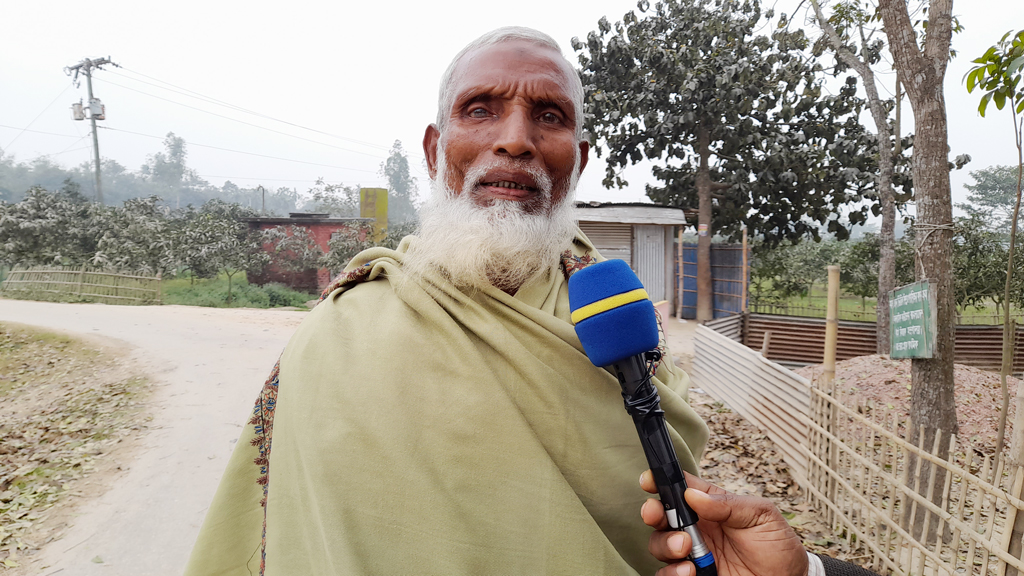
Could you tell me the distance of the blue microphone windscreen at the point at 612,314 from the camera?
43.6 inches

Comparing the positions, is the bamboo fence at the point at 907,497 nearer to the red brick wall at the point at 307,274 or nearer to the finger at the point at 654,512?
the finger at the point at 654,512

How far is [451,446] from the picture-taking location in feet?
4.14

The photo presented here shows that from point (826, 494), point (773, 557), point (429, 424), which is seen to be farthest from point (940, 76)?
point (429, 424)

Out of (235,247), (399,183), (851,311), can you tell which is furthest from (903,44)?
(399,183)

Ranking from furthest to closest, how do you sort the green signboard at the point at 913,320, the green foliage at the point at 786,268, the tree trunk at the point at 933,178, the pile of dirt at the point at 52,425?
1. the green foliage at the point at 786,268
2. the pile of dirt at the point at 52,425
3. the tree trunk at the point at 933,178
4. the green signboard at the point at 913,320

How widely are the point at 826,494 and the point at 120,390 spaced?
9.26 m

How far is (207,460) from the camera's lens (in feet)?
19.2

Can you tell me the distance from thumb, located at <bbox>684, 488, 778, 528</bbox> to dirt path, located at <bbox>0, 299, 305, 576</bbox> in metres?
4.28

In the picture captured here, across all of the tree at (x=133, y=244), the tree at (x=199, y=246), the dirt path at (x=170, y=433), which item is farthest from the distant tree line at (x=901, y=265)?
the tree at (x=133, y=244)

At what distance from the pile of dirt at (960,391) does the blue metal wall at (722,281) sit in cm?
485

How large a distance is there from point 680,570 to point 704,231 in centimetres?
1538

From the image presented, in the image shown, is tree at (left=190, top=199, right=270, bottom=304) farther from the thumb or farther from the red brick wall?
the thumb

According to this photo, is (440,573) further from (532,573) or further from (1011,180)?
(1011,180)

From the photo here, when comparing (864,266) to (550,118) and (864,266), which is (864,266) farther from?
(550,118)
